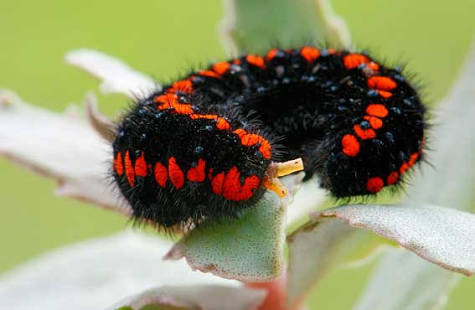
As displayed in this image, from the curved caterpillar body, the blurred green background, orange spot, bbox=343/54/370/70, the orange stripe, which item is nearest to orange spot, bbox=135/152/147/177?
the curved caterpillar body

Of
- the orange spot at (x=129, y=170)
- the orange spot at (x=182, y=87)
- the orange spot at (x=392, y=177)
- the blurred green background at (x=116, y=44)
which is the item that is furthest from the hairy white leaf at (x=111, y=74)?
the blurred green background at (x=116, y=44)

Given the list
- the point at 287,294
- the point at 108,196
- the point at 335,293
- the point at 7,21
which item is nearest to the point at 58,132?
the point at 108,196

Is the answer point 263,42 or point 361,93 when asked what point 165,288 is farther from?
point 263,42

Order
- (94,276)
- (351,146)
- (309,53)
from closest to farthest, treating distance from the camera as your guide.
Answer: (351,146)
(309,53)
(94,276)

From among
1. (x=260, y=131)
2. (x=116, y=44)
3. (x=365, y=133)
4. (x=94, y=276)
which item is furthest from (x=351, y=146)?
(x=116, y=44)

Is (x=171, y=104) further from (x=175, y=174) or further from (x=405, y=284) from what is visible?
(x=405, y=284)

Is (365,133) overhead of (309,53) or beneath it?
beneath

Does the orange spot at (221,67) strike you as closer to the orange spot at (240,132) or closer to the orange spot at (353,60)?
the orange spot at (353,60)
